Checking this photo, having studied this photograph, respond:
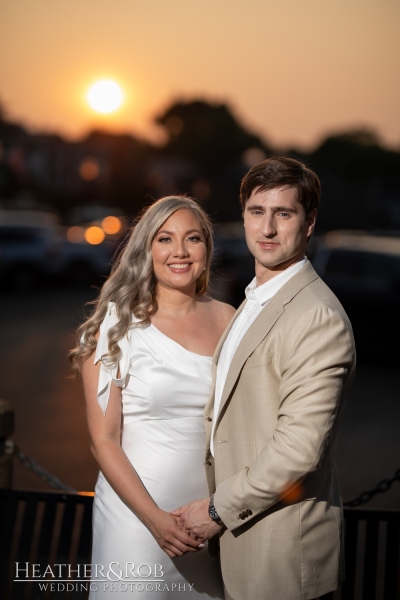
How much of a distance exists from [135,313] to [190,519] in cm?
103

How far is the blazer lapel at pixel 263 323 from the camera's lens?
255 centimetres

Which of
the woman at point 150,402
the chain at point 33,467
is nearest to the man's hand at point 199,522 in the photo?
the woman at point 150,402

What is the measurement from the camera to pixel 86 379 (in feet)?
10.4

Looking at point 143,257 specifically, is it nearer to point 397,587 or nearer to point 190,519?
point 190,519

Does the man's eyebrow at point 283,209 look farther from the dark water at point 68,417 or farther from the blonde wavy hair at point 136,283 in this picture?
the dark water at point 68,417

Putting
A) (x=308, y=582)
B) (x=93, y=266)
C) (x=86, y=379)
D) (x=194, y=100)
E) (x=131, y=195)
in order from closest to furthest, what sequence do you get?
(x=308, y=582) < (x=86, y=379) < (x=93, y=266) < (x=131, y=195) < (x=194, y=100)

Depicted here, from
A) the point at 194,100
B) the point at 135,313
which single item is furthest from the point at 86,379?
the point at 194,100

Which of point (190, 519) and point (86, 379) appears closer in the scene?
point (190, 519)

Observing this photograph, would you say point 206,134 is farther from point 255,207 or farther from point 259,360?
point 259,360

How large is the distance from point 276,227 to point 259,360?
50 centimetres

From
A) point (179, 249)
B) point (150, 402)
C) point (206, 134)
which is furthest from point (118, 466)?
point (206, 134)

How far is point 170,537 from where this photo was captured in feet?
9.23

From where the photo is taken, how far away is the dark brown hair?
262cm

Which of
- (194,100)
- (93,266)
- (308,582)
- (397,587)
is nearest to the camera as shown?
(308,582)
